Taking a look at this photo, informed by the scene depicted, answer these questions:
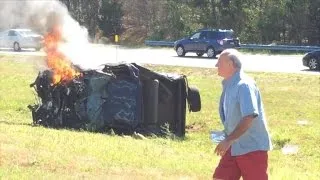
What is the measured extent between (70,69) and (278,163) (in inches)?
175

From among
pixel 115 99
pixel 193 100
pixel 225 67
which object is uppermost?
pixel 225 67

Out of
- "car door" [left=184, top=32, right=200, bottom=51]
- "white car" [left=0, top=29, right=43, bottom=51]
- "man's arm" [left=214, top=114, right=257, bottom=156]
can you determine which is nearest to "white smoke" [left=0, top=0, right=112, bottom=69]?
"man's arm" [left=214, top=114, right=257, bottom=156]

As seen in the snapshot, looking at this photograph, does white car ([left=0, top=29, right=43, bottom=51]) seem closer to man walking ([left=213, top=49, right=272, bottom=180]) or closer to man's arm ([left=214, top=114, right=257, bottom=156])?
man walking ([left=213, top=49, right=272, bottom=180])

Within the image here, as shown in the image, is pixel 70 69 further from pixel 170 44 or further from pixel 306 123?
pixel 170 44

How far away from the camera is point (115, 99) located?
11398mm

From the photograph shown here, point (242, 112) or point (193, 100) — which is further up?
point (242, 112)

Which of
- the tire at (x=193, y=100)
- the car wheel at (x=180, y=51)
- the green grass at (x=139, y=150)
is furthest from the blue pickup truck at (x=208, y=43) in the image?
the tire at (x=193, y=100)

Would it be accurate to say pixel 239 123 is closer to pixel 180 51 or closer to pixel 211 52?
pixel 211 52

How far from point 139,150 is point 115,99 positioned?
102 inches

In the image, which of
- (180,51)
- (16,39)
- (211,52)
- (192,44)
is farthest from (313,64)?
(16,39)

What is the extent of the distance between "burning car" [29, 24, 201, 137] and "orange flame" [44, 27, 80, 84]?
2cm

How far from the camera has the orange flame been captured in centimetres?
1165

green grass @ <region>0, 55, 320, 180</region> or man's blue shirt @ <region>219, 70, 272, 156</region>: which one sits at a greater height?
man's blue shirt @ <region>219, 70, 272, 156</region>

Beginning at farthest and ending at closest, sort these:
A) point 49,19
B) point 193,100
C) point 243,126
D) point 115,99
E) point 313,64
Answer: point 313,64
point 49,19
point 193,100
point 115,99
point 243,126
